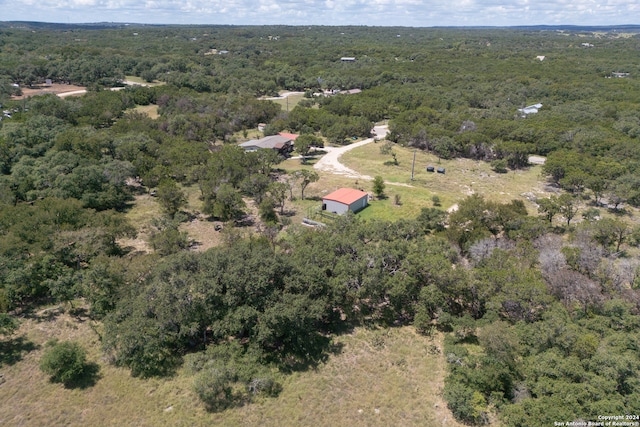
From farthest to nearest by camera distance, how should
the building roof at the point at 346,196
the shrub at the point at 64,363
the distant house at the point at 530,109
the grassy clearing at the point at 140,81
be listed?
the grassy clearing at the point at 140,81
the distant house at the point at 530,109
the building roof at the point at 346,196
the shrub at the point at 64,363

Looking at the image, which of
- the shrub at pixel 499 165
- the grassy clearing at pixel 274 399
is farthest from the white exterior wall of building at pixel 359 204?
the shrub at pixel 499 165

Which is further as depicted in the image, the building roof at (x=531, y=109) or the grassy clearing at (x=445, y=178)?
the building roof at (x=531, y=109)

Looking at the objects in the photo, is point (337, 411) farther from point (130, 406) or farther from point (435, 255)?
point (435, 255)

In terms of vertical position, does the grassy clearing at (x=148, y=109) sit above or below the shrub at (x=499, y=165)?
above

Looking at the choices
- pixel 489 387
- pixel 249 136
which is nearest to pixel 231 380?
pixel 489 387

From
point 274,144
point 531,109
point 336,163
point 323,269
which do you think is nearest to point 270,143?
point 274,144

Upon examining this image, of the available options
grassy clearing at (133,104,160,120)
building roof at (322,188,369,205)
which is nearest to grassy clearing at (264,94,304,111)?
grassy clearing at (133,104,160,120)

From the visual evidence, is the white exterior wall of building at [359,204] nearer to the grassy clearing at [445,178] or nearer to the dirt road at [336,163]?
the grassy clearing at [445,178]

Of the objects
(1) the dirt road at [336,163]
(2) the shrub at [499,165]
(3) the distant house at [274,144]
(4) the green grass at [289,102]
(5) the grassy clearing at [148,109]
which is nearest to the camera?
(1) the dirt road at [336,163]
